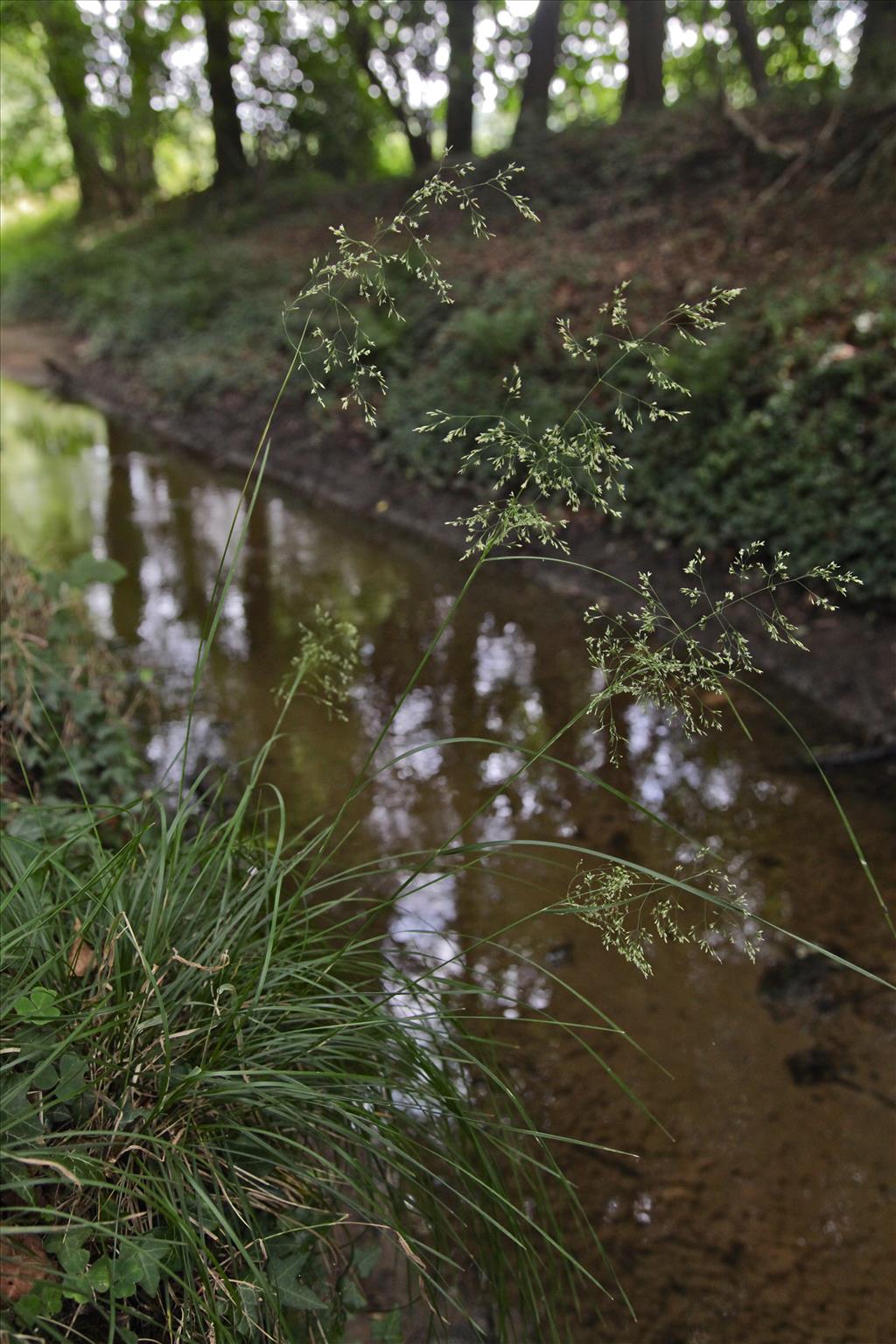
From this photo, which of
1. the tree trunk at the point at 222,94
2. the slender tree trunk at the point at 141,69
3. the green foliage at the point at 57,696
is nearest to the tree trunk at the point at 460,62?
the tree trunk at the point at 222,94

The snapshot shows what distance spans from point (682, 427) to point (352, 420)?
359 cm

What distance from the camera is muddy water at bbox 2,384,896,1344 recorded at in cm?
242

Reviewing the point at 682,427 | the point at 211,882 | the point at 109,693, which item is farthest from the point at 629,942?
the point at 682,427

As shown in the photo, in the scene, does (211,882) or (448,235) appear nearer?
(211,882)

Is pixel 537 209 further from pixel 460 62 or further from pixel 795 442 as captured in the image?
pixel 795 442

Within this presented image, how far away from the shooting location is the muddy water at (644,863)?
242cm

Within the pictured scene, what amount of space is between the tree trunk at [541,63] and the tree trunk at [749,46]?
10.8ft

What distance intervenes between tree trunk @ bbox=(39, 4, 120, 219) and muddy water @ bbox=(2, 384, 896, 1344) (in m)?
11.8

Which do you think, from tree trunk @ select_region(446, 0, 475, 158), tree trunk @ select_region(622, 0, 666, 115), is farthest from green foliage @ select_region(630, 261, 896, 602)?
tree trunk @ select_region(446, 0, 475, 158)

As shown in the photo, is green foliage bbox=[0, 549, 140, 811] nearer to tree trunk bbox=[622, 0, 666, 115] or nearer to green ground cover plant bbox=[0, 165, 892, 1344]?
green ground cover plant bbox=[0, 165, 892, 1344]

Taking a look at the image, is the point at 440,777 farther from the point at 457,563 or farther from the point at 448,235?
the point at 448,235

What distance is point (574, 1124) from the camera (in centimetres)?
273

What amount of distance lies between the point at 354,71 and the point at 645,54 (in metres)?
7.20

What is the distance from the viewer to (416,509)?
7.64 metres
